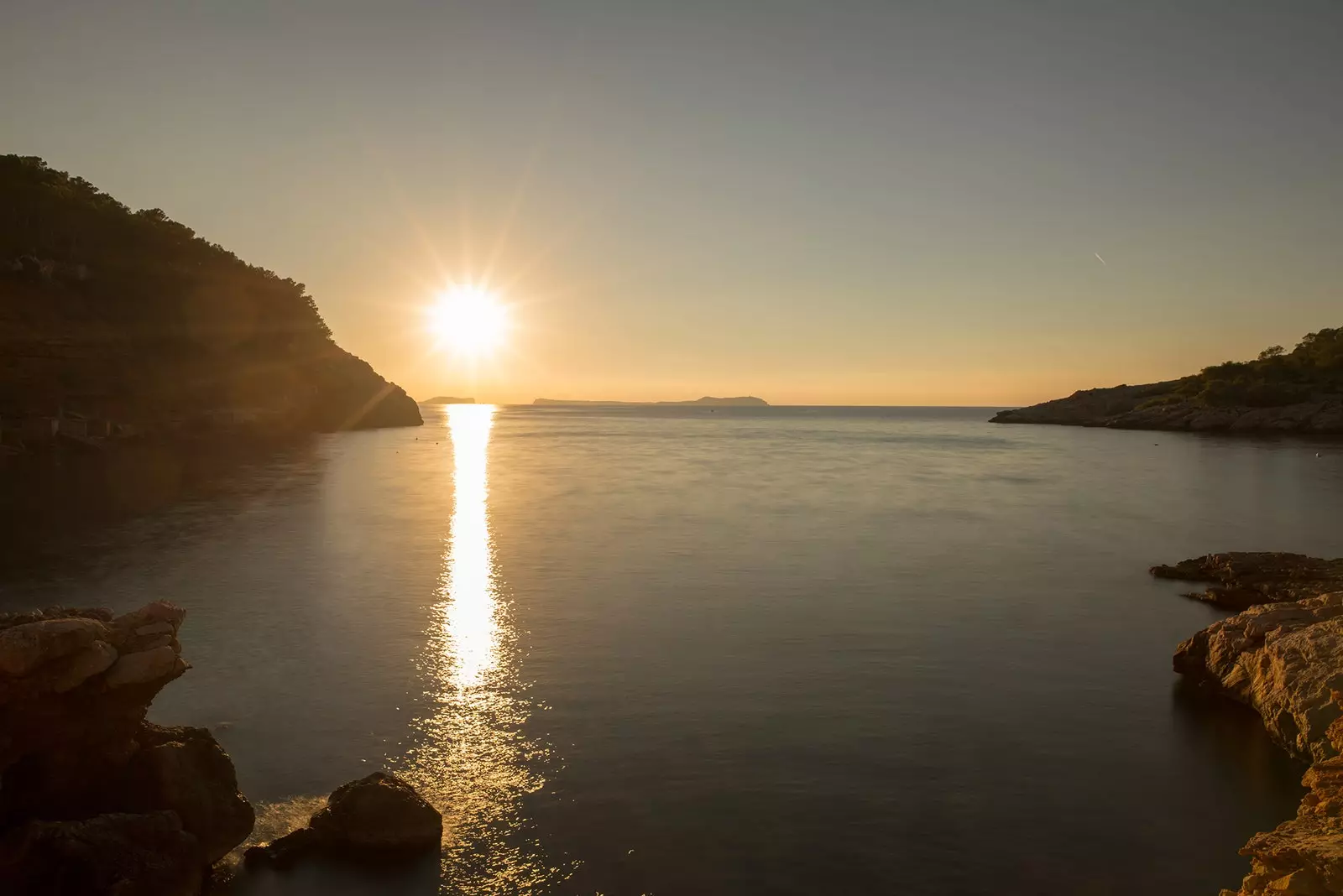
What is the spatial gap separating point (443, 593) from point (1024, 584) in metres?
20.1

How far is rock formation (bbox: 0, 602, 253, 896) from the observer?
8.98m

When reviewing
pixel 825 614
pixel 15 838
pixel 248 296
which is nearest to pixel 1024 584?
pixel 825 614

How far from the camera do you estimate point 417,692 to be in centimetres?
1706

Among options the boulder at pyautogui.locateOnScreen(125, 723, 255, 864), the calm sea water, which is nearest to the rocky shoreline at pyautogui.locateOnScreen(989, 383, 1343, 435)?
the calm sea water

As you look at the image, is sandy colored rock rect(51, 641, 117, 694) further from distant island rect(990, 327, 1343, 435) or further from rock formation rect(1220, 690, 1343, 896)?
distant island rect(990, 327, 1343, 435)

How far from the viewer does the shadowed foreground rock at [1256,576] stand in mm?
22516

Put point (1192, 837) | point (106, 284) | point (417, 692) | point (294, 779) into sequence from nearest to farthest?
1. point (1192, 837)
2. point (294, 779)
3. point (417, 692)
4. point (106, 284)

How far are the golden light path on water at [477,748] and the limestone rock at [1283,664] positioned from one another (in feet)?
42.6

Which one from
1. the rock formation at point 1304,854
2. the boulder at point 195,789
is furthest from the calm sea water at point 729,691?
the rock formation at point 1304,854

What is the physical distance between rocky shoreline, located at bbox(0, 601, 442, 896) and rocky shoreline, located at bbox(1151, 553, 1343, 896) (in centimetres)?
1019

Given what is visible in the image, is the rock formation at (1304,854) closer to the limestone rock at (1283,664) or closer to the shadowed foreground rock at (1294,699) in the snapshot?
the shadowed foreground rock at (1294,699)

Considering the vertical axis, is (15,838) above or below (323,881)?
above

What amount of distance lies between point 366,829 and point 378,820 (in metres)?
0.18

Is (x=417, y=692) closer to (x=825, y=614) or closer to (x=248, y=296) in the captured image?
(x=825, y=614)
